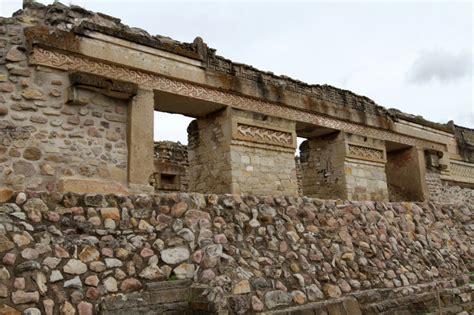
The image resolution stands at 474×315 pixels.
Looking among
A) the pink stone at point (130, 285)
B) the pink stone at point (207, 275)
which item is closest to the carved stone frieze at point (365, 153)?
the pink stone at point (207, 275)

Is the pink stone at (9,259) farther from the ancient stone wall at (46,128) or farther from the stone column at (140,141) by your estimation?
the stone column at (140,141)

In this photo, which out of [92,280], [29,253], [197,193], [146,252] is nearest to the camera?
[29,253]

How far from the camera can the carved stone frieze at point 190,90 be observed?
6500mm

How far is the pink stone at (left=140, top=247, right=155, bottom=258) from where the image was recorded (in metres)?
3.69

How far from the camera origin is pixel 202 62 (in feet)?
26.8

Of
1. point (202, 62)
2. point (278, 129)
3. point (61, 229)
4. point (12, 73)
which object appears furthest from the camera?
point (278, 129)

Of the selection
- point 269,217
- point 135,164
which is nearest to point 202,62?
point 135,164

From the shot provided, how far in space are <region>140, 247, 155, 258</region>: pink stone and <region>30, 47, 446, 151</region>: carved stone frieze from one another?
12.8 ft

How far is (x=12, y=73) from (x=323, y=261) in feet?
16.0

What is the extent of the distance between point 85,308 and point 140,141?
4.13 metres

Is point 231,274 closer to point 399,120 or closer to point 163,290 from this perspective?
point 163,290

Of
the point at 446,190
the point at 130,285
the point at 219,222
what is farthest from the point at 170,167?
the point at 446,190

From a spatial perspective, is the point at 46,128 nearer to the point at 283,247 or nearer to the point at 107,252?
the point at 107,252

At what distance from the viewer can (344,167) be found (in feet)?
33.3
